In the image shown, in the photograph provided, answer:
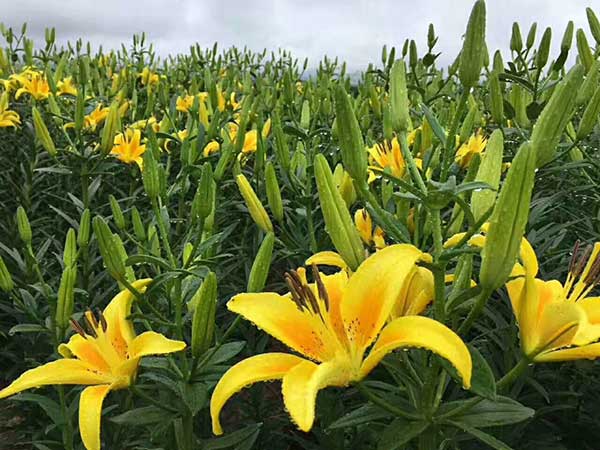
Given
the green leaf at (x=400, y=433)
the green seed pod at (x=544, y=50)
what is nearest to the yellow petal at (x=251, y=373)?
the green leaf at (x=400, y=433)

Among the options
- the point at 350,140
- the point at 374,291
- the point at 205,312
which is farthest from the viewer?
the point at 205,312

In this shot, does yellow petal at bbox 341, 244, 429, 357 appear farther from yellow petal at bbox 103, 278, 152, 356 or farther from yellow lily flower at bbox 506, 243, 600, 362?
yellow petal at bbox 103, 278, 152, 356

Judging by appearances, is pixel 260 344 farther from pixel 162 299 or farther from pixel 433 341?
pixel 433 341

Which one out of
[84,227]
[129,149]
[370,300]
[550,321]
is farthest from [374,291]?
[129,149]

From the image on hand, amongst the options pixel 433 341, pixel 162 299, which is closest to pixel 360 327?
pixel 433 341

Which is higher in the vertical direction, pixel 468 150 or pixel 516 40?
pixel 516 40

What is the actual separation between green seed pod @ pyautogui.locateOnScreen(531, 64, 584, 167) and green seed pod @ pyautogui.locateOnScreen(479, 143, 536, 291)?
0.09 metres

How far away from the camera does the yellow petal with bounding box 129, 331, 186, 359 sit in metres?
1.01

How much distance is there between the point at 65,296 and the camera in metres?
1.35

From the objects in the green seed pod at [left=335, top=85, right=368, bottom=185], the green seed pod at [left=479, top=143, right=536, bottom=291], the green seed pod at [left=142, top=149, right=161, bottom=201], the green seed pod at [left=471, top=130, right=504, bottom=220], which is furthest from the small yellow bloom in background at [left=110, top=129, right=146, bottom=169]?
the green seed pod at [left=479, top=143, right=536, bottom=291]

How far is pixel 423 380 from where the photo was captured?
37.8 inches

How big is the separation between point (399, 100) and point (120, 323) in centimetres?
61

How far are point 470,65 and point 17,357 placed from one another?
224 cm

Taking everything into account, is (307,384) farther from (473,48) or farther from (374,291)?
(473,48)
